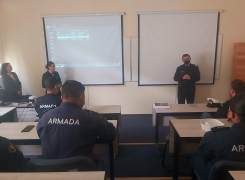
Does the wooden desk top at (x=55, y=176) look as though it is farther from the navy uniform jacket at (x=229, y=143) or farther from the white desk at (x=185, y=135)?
the white desk at (x=185, y=135)

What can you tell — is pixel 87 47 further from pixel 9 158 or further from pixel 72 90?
pixel 9 158

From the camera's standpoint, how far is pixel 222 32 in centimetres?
481

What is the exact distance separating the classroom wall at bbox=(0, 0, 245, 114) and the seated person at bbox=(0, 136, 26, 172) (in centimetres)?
370

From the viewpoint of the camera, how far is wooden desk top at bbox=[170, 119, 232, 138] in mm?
2131

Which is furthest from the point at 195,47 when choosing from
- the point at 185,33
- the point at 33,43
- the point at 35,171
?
the point at 35,171

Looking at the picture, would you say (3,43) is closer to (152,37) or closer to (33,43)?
(33,43)

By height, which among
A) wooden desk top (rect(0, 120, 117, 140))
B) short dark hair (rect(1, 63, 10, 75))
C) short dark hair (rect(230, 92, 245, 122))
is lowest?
wooden desk top (rect(0, 120, 117, 140))

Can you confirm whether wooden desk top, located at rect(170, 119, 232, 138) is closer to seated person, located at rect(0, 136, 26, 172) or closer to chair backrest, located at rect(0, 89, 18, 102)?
seated person, located at rect(0, 136, 26, 172)

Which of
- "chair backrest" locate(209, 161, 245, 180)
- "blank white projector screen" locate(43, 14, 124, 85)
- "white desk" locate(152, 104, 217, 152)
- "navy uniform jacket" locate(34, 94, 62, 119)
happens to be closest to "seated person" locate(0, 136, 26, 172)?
"navy uniform jacket" locate(34, 94, 62, 119)

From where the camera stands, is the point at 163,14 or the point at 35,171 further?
the point at 163,14

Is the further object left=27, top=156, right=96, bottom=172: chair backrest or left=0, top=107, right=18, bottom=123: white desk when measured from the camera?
left=0, top=107, right=18, bottom=123: white desk

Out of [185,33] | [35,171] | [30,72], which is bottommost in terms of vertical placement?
[35,171]

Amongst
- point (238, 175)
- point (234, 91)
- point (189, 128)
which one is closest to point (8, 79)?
point (189, 128)

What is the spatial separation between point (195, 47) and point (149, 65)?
1.15m
